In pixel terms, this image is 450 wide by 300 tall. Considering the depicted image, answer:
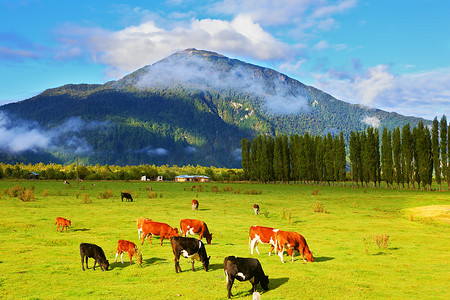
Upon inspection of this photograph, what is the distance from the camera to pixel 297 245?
15648 mm

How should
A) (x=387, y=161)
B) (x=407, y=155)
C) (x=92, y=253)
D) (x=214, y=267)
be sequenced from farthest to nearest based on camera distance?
(x=387, y=161) < (x=407, y=155) < (x=214, y=267) < (x=92, y=253)

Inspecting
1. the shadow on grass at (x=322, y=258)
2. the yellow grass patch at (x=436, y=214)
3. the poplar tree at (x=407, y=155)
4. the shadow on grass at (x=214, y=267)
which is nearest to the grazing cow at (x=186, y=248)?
the shadow on grass at (x=214, y=267)

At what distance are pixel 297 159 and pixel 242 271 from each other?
11244 cm

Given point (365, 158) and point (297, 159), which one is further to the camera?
point (297, 159)

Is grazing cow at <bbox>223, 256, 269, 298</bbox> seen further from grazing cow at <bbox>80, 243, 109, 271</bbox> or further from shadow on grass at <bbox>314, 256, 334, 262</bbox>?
grazing cow at <bbox>80, 243, 109, 271</bbox>

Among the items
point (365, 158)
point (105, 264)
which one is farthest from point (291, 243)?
point (365, 158)

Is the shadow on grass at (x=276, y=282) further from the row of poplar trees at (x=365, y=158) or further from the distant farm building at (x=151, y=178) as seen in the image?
the distant farm building at (x=151, y=178)

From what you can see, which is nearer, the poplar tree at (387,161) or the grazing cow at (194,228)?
the grazing cow at (194,228)

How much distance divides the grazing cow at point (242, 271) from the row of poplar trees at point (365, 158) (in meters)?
84.2

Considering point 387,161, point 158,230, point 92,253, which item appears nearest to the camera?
point 92,253

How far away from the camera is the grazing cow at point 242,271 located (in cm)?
1107

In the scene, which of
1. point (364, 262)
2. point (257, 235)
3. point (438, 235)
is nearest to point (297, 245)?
point (257, 235)

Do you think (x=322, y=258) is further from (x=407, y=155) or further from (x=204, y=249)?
(x=407, y=155)

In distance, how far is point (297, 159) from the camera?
121 meters
